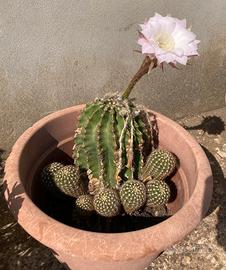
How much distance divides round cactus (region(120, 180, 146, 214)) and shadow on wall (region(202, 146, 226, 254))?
2.69 feet

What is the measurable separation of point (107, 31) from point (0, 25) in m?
0.63

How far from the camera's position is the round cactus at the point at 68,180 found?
200 centimetres

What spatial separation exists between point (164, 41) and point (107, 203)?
2.45 ft

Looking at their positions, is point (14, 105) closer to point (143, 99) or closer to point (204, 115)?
point (143, 99)

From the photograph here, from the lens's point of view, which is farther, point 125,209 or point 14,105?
point 14,105

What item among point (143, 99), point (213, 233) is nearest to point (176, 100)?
point (143, 99)

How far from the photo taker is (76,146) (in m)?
2.05

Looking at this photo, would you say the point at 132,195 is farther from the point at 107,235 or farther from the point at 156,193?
the point at 107,235

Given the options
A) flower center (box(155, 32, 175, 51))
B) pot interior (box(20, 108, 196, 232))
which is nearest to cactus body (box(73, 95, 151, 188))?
pot interior (box(20, 108, 196, 232))

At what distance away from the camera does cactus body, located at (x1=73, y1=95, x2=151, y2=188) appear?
192 cm

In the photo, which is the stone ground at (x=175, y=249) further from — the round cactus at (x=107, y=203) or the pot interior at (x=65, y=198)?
the round cactus at (x=107, y=203)

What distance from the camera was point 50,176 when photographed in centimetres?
206

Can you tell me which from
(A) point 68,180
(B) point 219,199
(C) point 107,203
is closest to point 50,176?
(A) point 68,180

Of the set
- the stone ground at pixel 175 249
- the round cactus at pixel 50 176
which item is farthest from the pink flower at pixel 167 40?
the stone ground at pixel 175 249
